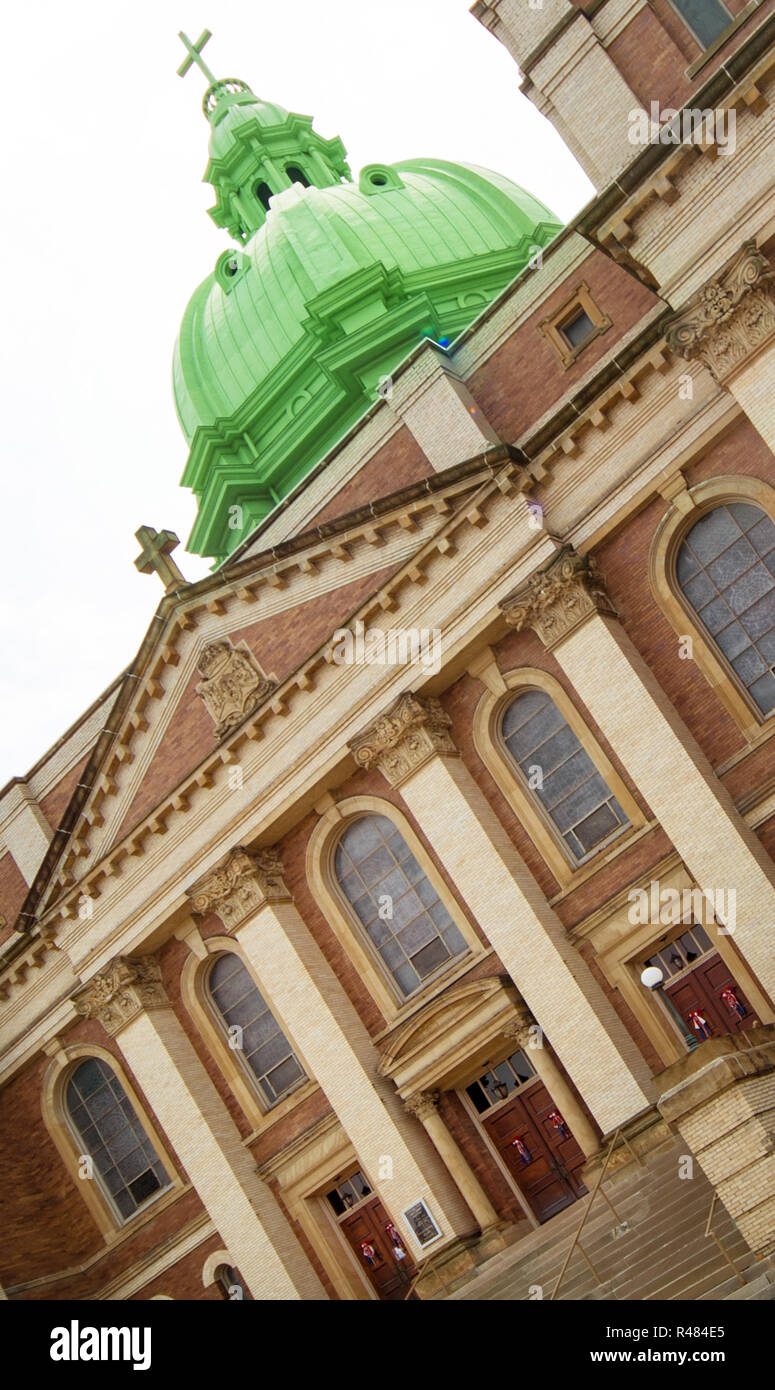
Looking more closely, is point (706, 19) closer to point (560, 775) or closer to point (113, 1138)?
point (560, 775)

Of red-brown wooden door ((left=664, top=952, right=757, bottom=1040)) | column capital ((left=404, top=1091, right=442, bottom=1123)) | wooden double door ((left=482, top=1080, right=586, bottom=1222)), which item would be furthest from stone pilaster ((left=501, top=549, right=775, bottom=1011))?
column capital ((left=404, top=1091, right=442, bottom=1123))

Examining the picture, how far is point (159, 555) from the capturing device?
26625 mm

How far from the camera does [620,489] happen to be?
2153cm

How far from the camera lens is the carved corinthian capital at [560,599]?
21.5m

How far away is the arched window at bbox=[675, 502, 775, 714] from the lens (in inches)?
801

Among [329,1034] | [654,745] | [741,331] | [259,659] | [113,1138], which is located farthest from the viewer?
[113,1138]

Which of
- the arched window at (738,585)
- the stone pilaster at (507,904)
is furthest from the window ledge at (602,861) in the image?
the arched window at (738,585)

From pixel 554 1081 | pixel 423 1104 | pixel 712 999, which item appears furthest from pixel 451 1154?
pixel 712 999

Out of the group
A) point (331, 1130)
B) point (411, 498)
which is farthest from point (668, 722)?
point (331, 1130)

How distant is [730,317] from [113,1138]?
59.4 ft

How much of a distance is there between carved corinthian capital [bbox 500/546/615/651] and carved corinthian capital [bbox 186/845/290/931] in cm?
628

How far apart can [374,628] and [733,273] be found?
307 inches
